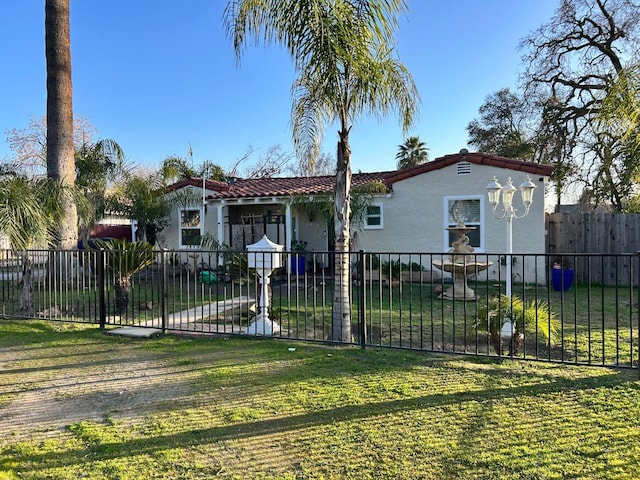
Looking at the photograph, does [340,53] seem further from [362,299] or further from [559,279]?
[559,279]

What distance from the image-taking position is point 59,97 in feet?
33.2

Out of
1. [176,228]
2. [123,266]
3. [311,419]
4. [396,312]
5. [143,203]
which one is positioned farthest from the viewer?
[176,228]

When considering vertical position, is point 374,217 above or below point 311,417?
above

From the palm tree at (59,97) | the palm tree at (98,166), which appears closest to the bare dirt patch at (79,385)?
the palm tree at (59,97)

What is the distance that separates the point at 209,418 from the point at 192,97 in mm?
19422

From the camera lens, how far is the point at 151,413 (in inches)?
138

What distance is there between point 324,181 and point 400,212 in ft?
11.2

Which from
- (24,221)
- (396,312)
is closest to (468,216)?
(396,312)

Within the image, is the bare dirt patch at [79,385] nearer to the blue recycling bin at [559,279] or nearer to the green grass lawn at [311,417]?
the green grass lawn at [311,417]

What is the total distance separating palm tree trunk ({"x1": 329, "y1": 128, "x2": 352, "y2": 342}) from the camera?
5.54m

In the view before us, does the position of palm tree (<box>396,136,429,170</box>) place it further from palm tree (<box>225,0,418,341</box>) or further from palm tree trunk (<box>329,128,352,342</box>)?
palm tree trunk (<box>329,128,352,342</box>)

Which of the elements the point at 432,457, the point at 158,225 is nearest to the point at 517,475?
the point at 432,457

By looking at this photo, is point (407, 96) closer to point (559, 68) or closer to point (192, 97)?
point (559, 68)

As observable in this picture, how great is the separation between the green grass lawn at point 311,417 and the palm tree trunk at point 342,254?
43cm
